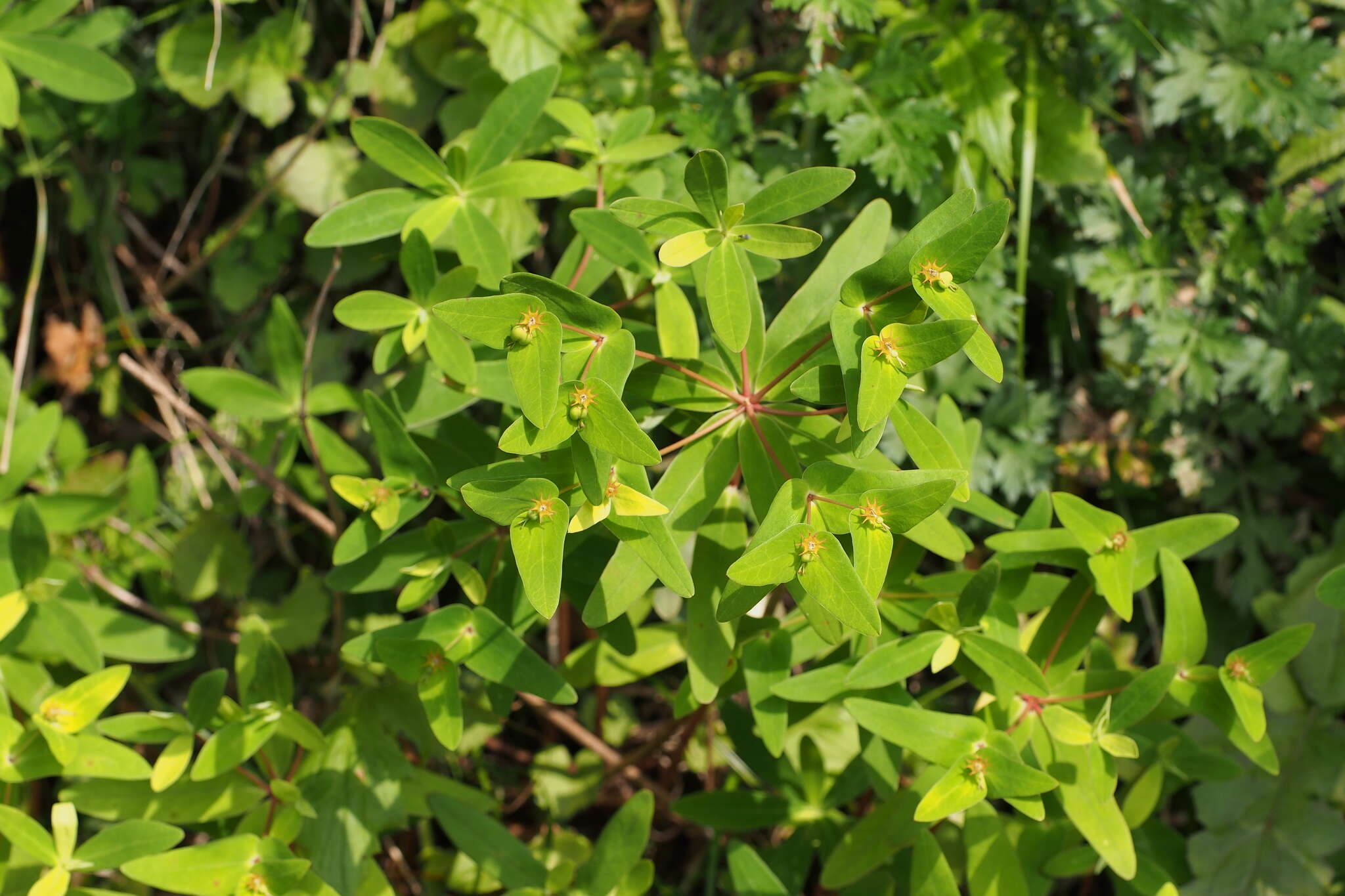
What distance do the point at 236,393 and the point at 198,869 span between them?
1.05 metres

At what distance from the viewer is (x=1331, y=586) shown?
181cm

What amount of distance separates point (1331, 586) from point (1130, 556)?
0.34 metres

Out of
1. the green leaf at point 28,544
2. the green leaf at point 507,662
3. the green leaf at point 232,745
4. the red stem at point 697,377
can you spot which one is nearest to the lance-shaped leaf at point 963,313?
the red stem at point 697,377

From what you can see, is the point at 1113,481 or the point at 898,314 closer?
the point at 898,314

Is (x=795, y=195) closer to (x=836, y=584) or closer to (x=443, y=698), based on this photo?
(x=836, y=584)

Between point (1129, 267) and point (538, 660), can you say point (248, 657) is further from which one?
point (1129, 267)

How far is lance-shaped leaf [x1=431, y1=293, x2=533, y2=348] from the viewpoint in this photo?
5.07ft

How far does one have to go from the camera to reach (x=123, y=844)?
6.82 feet

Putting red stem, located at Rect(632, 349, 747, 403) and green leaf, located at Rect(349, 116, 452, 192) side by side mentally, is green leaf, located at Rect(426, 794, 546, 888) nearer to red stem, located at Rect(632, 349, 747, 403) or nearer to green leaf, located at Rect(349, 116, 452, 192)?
red stem, located at Rect(632, 349, 747, 403)

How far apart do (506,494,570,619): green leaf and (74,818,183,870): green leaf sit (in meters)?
1.10

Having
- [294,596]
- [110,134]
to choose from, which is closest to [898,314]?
[294,596]

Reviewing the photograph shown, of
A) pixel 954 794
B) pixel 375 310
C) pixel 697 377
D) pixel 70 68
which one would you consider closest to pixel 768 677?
pixel 954 794

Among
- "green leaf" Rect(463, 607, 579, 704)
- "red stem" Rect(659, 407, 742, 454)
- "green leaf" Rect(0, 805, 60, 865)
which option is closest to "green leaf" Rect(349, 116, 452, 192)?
"red stem" Rect(659, 407, 742, 454)

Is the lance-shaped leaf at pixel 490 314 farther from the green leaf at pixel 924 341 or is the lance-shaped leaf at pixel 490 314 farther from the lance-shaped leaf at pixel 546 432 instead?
the green leaf at pixel 924 341
